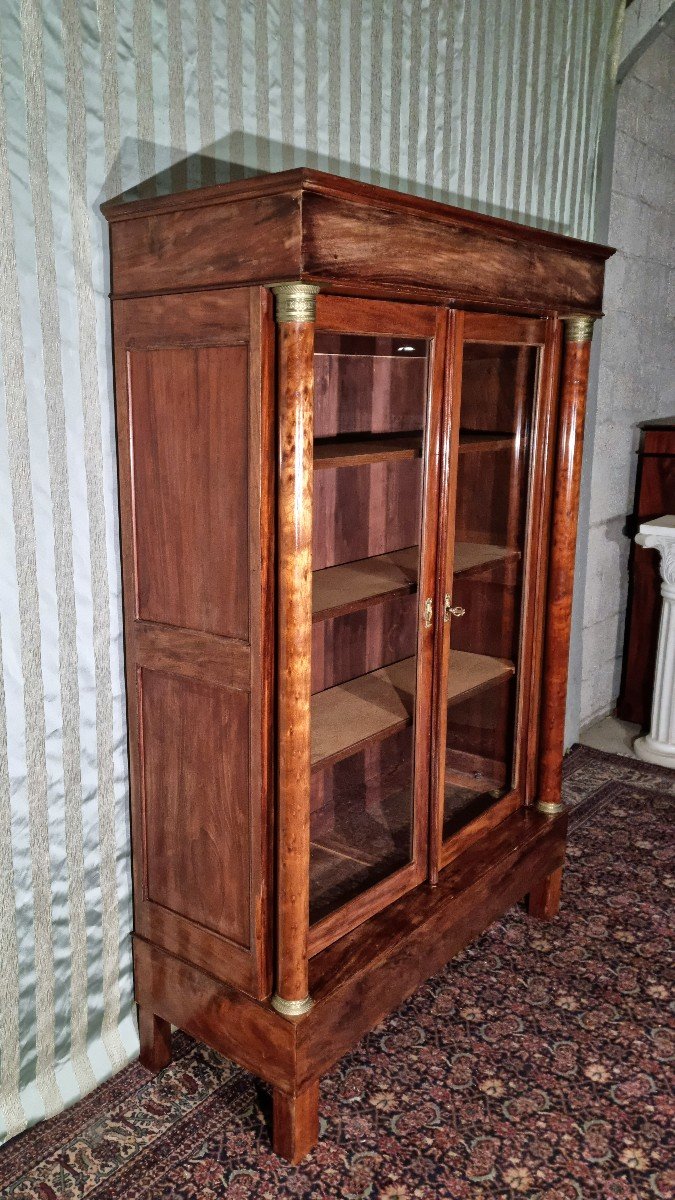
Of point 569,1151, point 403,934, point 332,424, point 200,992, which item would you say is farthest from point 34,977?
point 332,424

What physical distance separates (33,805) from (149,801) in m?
0.21

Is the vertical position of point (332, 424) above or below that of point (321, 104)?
below

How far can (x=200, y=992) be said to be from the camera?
1.75 m

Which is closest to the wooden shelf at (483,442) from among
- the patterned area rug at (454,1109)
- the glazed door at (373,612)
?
the glazed door at (373,612)

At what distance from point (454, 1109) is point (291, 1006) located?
1.40 feet

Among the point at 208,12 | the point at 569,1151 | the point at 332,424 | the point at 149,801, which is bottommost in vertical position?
the point at 569,1151

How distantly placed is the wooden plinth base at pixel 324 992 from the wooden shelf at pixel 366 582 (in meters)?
0.61

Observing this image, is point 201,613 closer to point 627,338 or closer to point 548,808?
point 548,808

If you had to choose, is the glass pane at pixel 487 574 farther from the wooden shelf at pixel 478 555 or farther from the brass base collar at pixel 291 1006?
the brass base collar at pixel 291 1006

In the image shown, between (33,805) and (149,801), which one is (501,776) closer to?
(149,801)

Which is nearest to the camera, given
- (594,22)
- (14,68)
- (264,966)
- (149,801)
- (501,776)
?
(14,68)

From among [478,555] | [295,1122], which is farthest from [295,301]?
[295,1122]

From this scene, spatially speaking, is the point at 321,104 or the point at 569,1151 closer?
the point at 569,1151

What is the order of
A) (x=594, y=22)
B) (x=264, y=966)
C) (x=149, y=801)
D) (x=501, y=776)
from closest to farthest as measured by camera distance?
1. (x=264, y=966)
2. (x=149, y=801)
3. (x=501, y=776)
4. (x=594, y=22)
